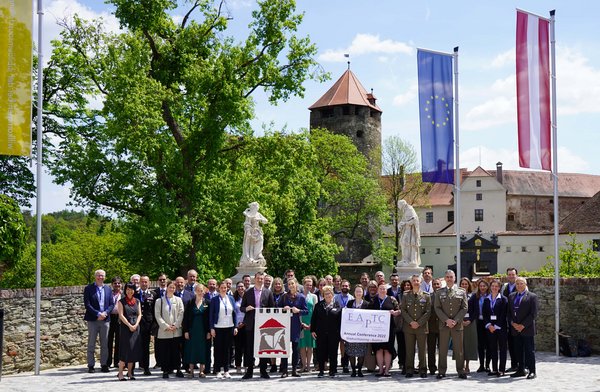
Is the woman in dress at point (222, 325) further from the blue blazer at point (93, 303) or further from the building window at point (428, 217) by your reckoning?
the building window at point (428, 217)

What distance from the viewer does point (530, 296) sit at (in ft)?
42.2

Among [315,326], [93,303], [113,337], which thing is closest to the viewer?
[315,326]

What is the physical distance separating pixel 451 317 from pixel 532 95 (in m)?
5.81

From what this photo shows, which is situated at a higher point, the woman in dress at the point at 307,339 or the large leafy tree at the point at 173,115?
the large leafy tree at the point at 173,115

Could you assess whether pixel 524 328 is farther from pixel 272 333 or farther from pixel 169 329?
pixel 169 329

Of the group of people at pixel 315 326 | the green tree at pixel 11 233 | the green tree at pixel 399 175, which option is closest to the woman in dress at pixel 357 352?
the group of people at pixel 315 326

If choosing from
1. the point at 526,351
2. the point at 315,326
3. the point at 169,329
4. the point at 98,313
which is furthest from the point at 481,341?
the point at 98,313

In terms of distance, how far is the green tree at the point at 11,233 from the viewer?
657 inches

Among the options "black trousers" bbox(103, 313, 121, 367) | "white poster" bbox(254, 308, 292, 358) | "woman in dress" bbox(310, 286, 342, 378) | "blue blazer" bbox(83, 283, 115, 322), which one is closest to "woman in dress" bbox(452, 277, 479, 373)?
"woman in dress" bbox(310, 286, 342, 378)

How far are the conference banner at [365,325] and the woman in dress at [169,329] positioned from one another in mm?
2940

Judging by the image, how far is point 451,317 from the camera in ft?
42.2

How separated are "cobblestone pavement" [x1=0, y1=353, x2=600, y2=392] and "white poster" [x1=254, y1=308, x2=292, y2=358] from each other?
46 cm

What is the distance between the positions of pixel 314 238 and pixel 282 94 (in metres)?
15.9

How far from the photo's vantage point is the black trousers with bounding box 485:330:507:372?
1309 centimetres
